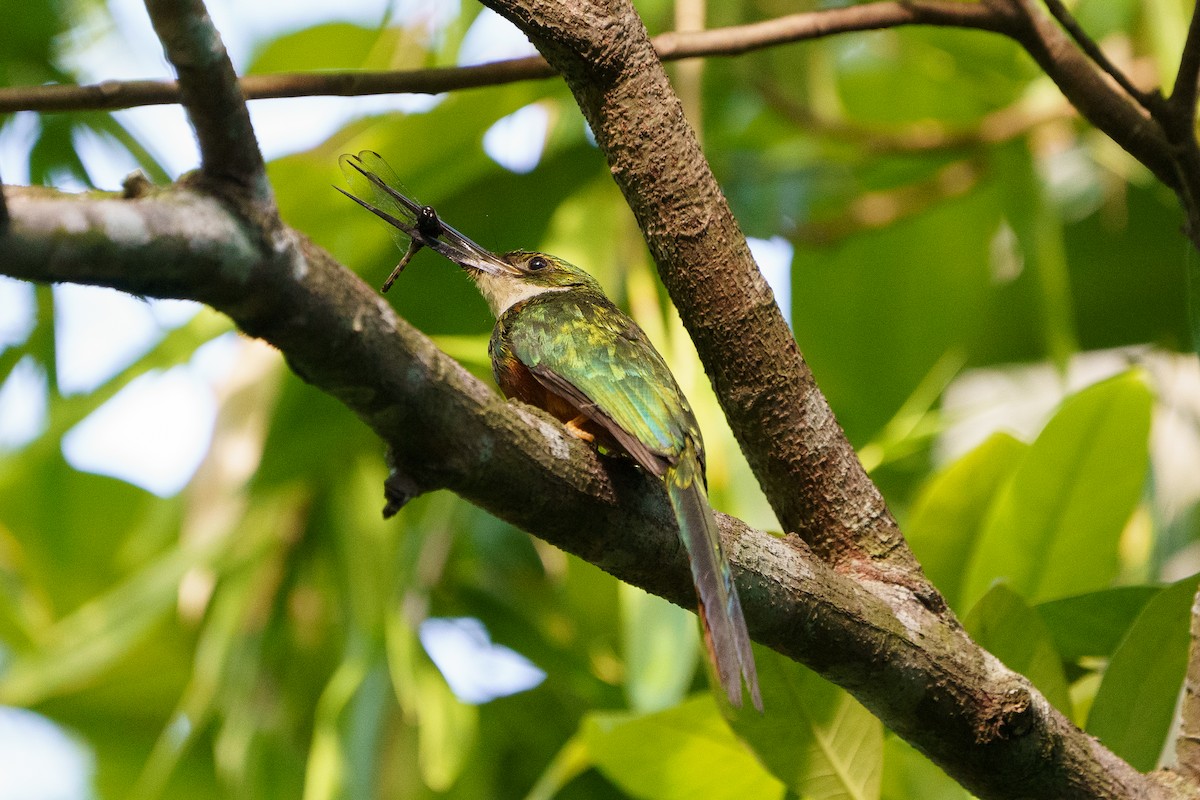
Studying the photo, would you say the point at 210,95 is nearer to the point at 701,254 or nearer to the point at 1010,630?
the point at 701,254

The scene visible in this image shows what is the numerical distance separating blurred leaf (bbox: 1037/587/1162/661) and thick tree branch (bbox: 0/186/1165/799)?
41cm

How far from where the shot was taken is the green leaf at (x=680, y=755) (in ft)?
5.82

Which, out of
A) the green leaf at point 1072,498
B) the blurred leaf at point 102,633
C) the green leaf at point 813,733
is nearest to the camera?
the green leaf at point 813,733

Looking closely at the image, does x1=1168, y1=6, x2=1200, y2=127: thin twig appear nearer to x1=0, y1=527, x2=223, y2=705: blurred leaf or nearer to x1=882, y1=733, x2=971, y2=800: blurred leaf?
x1=882, y1=733, x2=971, y2=800: blurred leaf

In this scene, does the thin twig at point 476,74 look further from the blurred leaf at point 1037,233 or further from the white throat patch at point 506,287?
the blurred leaf at point 1037,233

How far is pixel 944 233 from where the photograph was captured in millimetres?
3449

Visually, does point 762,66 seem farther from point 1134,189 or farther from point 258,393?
point 258,393

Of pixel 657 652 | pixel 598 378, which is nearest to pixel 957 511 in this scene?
pixel 657 652

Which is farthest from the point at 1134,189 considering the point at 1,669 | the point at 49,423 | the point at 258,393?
the point at 1,669

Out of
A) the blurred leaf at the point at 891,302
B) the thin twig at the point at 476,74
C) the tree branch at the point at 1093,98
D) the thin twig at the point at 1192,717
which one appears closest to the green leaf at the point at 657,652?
the thin twig at the point at 1192,717

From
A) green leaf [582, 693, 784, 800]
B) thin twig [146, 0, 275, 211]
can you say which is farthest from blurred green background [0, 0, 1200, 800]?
thin twig [146, 0, 275, 211]

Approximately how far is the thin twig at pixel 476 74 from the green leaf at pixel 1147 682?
0.83 m

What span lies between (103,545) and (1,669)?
0.54 m

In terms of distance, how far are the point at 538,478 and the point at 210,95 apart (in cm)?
40
